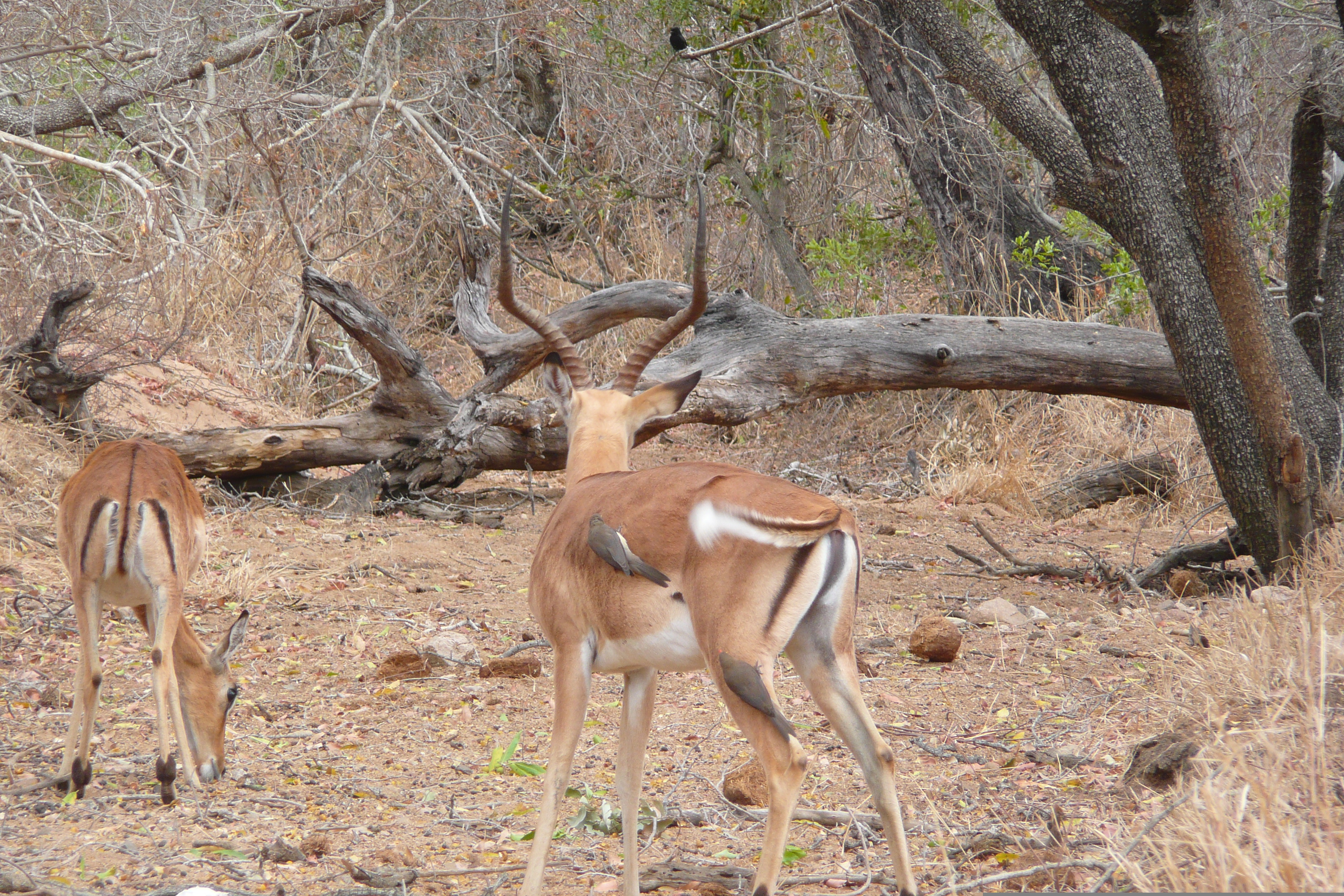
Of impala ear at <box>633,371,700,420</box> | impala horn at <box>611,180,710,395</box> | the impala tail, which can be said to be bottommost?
the impala tail

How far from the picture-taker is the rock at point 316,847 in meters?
3.46

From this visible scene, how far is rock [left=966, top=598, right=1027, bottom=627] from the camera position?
5766 mm

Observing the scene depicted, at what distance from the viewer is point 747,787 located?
12.5 feet

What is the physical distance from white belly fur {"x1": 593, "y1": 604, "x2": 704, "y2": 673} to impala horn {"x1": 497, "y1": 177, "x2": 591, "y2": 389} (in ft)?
5.18

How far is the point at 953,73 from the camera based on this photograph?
587cm

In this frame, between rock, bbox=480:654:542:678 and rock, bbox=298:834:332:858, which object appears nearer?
rock, bbox=298:834:332:858

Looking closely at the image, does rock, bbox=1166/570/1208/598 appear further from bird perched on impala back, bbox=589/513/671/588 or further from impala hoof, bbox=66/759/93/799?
impala hoof, bbox=66/759/93/799

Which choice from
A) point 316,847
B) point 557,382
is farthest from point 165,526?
point 557,382

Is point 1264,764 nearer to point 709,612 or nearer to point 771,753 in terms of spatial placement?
point 771,753

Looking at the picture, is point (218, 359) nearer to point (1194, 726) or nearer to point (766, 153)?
point (766, 153)

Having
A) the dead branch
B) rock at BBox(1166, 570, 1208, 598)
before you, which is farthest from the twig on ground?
the dead branch

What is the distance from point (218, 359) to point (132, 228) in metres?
1.37

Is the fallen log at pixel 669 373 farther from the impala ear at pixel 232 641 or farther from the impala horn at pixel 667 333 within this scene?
the impala ear at pixel 232 641

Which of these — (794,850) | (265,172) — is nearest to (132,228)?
(265,172)
